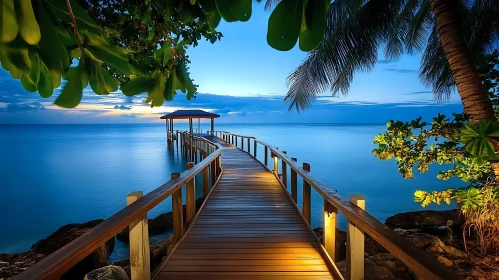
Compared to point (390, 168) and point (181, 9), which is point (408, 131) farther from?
point (390, 168)

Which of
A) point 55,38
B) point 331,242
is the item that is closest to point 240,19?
point 55,38

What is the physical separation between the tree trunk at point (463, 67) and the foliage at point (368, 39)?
1838mm

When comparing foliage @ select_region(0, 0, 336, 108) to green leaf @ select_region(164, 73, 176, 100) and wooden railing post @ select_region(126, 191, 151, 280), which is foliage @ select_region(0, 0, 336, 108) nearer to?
green leaf @ select_region(164, 73, 176, 100)

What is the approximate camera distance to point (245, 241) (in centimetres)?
357

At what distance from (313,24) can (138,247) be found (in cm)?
202

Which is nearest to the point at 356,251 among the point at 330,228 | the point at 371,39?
the point at 330,228

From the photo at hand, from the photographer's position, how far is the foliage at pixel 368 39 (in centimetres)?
558

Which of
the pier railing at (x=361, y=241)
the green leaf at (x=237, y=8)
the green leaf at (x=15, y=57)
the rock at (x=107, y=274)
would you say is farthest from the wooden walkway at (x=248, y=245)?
the green leaf at (x=237, y=8)

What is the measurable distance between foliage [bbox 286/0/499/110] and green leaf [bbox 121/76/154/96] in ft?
16.1

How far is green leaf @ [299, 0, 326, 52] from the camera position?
27.8 inches

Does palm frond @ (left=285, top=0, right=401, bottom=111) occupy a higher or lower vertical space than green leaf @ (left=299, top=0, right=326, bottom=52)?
higher

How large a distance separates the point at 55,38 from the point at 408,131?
410 centimetres

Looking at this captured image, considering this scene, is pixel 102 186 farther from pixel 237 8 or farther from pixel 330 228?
pixel 237 8

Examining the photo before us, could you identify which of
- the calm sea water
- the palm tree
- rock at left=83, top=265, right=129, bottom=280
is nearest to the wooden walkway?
rock at left=83, top=265, right=129, bottom=280
